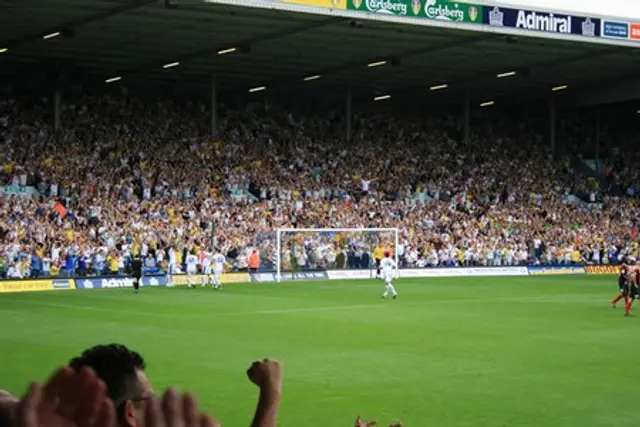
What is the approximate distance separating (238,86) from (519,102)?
2046cm

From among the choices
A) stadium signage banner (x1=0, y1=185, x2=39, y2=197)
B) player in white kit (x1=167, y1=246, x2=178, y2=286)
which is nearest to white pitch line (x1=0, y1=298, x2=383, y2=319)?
player in white kit (x1=167, y1=246, x2=178, y2=286)

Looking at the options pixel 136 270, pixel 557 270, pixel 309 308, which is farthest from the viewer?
pixel 557 270

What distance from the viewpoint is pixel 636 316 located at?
31203mm

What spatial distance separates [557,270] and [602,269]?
3263 mm

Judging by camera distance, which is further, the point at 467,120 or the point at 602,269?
the point at 467,120

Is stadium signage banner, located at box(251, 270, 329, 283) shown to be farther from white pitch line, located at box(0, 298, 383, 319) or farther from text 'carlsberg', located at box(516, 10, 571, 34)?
white pitch line, located at box(0, 298, 383, 319)

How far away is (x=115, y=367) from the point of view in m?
3.04

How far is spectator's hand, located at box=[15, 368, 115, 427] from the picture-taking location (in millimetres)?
2072

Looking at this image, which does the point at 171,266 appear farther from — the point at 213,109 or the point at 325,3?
the point at 213,109

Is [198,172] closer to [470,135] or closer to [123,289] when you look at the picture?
[123,289]

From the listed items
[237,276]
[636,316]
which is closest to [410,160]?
[237,276]

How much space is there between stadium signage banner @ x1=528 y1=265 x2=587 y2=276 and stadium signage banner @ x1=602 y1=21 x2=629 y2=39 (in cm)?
1343

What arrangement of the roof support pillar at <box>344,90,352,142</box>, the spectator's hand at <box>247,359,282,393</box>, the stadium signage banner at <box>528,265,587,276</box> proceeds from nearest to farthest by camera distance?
the spectator's hand at <box>247,359,282,393</box> < the stadium signage banner at <box>528,265,587,276</box> < the roof support pillar at <box>344,90,352,142</box>

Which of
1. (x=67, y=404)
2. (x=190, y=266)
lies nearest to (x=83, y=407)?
(x=67, y=404)
